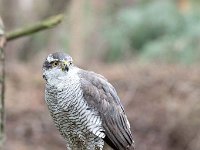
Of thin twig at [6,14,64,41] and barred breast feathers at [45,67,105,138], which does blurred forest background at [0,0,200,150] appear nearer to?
thin twig at [6,14,64,41]

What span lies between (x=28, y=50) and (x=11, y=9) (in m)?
1.40

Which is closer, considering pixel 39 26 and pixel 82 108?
pixel 82 108

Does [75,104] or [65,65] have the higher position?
[65,65]

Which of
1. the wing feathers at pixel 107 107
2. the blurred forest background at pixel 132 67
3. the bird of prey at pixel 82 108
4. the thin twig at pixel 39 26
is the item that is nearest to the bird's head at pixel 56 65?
the bird of prey at pixel 82 108

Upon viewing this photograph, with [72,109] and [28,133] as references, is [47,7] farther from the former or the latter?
[72,109]

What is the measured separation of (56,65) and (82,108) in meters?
0.38

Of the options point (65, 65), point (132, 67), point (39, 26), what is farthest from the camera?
point (132, 67)

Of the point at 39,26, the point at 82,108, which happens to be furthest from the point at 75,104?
the point at 39,26

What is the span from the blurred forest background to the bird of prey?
20.3ft

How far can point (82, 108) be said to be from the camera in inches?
191

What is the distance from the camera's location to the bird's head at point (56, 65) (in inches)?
187

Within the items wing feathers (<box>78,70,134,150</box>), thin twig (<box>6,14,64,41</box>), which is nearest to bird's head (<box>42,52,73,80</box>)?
wing feathers (<box>78,70,134,150</box>)

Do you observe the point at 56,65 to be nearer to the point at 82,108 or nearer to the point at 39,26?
the point at 82,108

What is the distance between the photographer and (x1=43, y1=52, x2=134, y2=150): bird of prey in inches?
188
